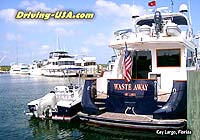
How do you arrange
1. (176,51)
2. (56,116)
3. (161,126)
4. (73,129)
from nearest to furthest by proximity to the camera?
(161,126)
(176,51)
(73,129)
(56,116)

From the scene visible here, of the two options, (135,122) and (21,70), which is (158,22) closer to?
(135,122)

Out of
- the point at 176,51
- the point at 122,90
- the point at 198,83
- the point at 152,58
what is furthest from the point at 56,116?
the point at 198,83

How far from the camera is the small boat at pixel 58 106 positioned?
581 inches

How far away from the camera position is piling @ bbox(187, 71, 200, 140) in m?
8.44

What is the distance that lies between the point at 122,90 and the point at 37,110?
19.4ft

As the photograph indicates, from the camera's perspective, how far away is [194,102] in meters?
8.70

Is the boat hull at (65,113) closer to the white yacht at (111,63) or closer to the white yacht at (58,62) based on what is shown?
the white yacht at (111,63)

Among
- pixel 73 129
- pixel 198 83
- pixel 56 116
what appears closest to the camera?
pixel 198 83

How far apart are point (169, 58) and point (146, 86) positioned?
94.7 inches

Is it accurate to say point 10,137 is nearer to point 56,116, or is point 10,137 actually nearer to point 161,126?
point 56,116

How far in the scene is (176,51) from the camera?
13.2 meters

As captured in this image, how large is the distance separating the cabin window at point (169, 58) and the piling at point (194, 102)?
14.8 ft

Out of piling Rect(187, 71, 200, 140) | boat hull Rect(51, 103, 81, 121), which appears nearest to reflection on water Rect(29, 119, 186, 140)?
boat hull Rect(51, 103, 81, 121)

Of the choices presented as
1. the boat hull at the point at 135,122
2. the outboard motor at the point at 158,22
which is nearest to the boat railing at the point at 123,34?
the outboard motor at the point at 158,22
